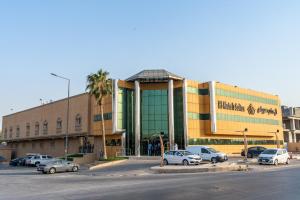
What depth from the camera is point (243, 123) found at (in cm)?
5928

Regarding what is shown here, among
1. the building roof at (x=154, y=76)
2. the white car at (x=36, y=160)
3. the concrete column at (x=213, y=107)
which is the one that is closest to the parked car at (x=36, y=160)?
the white car at (x=36, y=160)

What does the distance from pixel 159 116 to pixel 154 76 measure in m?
6.18

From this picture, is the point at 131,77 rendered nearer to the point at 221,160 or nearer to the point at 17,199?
the point at 221,160

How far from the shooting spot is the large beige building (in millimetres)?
49344

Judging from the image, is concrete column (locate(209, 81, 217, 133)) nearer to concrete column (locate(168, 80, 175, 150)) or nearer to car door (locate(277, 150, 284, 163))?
concrete column (locate(168, 80, 175, 150))

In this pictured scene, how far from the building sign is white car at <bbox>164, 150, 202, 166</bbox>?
22144mm

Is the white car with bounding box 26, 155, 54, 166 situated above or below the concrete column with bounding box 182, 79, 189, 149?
below

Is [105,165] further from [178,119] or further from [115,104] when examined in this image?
[178,119]

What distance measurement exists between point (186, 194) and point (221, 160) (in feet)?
73.4

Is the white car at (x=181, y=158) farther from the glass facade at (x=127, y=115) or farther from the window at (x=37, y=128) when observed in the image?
the window at (x=37, y=128)

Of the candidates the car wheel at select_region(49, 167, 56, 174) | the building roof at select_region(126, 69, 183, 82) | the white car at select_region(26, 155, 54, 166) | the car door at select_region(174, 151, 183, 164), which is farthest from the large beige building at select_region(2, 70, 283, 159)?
the car wheel at select_region(49, 167, 56, 174)

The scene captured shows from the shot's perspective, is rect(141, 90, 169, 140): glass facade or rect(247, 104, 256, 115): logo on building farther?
rect(247, 104, 256, 115): logo on building

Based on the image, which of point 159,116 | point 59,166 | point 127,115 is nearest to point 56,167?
point 59,166

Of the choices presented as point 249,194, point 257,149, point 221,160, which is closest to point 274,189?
point 249,194
